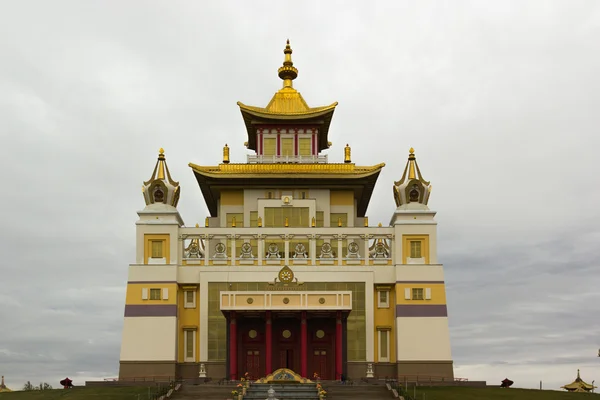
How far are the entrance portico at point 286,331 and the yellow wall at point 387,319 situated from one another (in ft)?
11.2

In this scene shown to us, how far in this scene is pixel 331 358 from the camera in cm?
6706

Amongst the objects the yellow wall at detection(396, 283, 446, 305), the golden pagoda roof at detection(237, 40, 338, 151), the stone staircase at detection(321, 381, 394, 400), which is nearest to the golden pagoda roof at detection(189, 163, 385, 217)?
the golden pagoda roof at detection(237, 40, 338, 151)

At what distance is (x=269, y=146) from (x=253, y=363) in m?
20.5

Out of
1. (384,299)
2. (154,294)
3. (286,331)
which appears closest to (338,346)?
(286,331)

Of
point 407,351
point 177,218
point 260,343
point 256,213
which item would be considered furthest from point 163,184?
point 407,351

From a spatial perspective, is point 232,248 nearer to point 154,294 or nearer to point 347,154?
point 154,294

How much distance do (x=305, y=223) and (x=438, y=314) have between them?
1314 centimetres

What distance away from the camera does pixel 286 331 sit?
222 ft

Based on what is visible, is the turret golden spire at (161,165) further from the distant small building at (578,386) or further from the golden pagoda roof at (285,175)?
the distant small building at (578,386)

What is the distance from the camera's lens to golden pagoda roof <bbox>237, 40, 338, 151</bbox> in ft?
256

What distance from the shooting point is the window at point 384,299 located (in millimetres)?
69000

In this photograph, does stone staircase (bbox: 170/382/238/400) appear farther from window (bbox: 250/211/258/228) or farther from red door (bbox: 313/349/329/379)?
window (bbox: 250/211/258/228)

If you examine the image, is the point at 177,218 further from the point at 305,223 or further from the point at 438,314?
the point at 438,314

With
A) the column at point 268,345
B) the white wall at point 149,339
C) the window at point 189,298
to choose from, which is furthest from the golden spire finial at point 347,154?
the white wall at point 149,339
